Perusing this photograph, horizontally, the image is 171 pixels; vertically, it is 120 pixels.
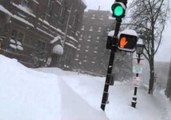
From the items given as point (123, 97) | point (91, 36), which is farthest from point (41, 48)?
point (91, 36)

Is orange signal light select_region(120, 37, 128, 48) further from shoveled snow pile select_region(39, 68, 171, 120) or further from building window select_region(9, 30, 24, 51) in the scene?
building window select_region(9, 30, 24, 51)

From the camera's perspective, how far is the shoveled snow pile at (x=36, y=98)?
22.4 feet

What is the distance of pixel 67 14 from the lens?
41000mm

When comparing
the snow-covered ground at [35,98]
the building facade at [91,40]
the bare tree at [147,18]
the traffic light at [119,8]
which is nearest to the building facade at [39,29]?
the bare tree at [147,18]

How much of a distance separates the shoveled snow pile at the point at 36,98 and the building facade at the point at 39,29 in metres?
19.0

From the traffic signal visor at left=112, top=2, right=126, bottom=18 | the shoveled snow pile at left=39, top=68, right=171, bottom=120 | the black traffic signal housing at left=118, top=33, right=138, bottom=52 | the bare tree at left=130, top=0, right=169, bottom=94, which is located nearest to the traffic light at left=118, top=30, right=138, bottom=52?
the black traffic signal housing at left=118, top=33, right=138, bottom=52

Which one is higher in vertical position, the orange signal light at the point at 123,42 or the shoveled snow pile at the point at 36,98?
the orange signal light at the point at 123,42

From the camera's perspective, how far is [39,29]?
33.6m

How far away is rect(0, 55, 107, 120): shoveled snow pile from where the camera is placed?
269 inches

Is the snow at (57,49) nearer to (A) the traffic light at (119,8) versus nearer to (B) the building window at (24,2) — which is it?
(B) the building window at (24,2)

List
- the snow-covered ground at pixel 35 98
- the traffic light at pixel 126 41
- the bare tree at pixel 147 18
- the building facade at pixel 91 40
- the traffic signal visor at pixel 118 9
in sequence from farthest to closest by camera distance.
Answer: the building facade at pixel 91 40, the bare tree at pixel 147 18, the traffic light at pixel 126 41, the traffic signal visor at pixel 118 9, the snow-covered ground at pixel 35 98

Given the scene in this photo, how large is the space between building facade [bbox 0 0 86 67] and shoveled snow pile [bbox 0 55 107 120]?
19046 mm

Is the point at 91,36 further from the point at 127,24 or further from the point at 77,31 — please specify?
the point at 127,24

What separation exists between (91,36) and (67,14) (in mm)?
59827
